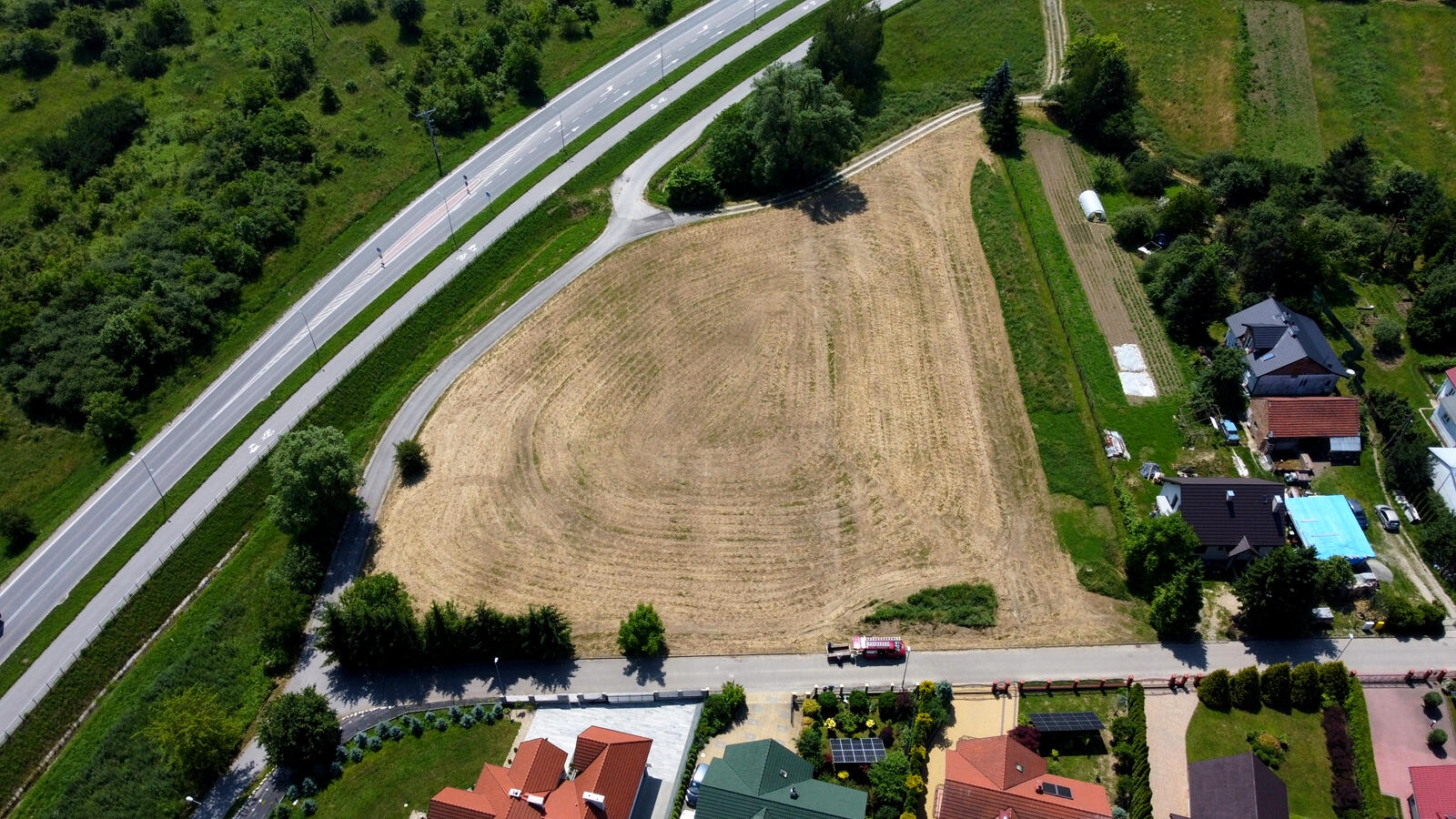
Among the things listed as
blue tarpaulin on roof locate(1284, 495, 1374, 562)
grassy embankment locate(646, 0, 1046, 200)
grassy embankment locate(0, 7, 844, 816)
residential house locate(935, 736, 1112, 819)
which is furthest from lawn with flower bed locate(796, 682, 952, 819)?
grassy embankment locate(646, 0, 1046, 200)

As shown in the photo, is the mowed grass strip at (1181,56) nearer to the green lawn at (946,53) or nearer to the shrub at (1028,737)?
the green lawn at (946,53)

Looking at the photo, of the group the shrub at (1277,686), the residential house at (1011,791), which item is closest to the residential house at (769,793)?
the residential house at (1011,791)

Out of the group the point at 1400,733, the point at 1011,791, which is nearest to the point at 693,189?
the point at 1011,791

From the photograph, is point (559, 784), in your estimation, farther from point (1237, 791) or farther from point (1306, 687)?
point (1306, 687)

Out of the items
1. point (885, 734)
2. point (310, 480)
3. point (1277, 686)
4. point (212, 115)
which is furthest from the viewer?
point (212, 115)

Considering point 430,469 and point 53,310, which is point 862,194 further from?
point 53,310

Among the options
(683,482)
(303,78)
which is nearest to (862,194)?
(683,482)
